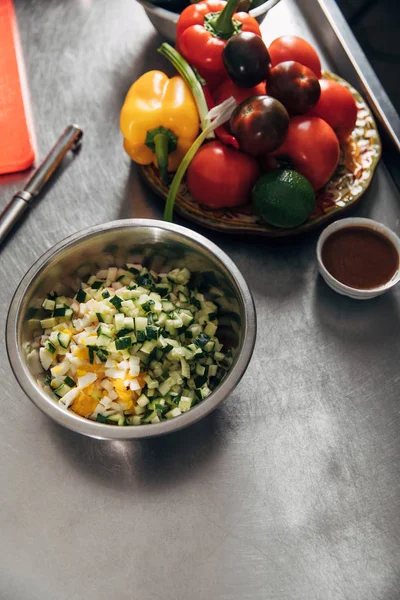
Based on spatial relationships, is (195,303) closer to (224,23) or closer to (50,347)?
(50,347)

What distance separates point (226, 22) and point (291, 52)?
0.13 meters

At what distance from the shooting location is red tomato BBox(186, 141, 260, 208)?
1.03 m

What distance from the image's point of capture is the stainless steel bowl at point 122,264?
78 cm

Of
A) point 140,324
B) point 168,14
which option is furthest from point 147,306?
point 168,14

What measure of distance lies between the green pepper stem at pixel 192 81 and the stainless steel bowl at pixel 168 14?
0.33 feet

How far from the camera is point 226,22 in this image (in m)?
1.08

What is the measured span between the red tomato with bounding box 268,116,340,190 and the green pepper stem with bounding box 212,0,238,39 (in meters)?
0.22

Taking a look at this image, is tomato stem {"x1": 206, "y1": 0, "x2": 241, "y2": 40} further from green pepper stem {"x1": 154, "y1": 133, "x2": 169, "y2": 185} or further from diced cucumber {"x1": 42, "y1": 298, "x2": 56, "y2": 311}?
diced cucumber {"x1": 42, "y1": 298, "x2": 56, "y2": 311}

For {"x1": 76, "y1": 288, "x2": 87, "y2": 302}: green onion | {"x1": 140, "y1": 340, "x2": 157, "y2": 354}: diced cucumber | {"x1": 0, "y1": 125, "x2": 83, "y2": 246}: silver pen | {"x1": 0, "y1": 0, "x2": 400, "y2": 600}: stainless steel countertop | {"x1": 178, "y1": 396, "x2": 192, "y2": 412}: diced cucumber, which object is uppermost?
{"x1": 0, "y1": 125, "x2": 83, "y2": 246}: silver pen

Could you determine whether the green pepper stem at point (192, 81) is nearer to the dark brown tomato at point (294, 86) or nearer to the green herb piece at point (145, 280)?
the dark brown tomato at point (294, 86)

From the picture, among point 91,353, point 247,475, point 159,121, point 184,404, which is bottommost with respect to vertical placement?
point 247,475

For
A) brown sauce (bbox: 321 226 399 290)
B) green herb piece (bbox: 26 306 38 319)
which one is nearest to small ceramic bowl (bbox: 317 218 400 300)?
brown sauce (bbox: 321 226 399 290)

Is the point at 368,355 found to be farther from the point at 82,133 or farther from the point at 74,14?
the point at 74,14

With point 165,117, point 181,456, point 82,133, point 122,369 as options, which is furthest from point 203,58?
point 181,456
